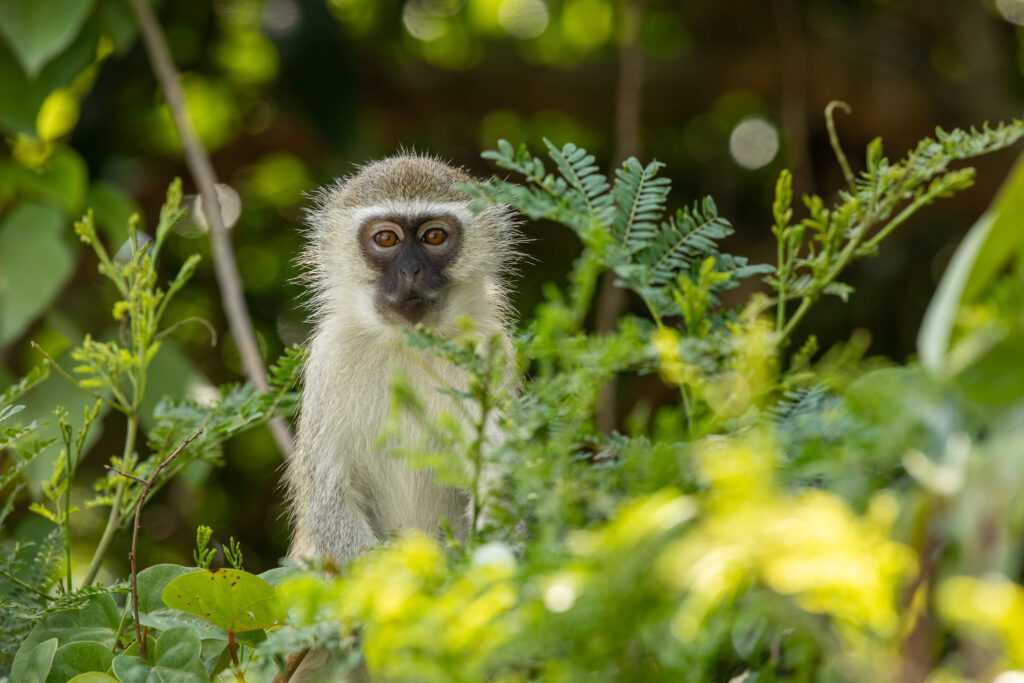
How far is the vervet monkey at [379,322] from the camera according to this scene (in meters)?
3.75

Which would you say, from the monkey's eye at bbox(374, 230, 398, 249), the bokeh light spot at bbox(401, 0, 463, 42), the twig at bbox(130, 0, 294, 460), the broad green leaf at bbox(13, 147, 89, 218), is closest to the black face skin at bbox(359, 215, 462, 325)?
the monkey's eye at bbox(374, 230, 398, 249)

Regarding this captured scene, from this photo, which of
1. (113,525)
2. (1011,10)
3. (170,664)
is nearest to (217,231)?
(113,525)

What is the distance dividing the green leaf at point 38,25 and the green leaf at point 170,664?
2794 mm

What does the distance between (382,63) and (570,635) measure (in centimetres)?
640

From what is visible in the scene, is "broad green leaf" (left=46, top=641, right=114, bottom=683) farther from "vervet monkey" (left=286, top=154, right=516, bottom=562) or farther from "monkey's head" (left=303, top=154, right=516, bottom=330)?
"monkey's head" (left=303, top=154, right=516, bottom=330)

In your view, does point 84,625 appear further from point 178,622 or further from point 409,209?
point 409,209

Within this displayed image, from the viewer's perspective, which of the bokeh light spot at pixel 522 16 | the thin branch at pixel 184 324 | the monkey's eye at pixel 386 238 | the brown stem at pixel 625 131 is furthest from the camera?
the bokeh light spot at pixel 522 16

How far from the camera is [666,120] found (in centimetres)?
760

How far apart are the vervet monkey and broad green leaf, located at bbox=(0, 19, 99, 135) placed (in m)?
1.11

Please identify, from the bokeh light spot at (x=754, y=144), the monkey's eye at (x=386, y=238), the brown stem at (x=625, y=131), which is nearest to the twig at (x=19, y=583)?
the monkey's eye at (x=386, y=238)

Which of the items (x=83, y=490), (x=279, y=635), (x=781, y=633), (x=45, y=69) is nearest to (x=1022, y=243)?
(x=781, y=633)

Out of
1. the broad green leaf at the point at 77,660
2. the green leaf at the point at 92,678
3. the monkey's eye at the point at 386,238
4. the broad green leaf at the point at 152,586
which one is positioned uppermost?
the monkey's eye at the point at 386,238

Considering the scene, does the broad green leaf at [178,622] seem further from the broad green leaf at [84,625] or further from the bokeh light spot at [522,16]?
the bokeh light spot at [522,16]

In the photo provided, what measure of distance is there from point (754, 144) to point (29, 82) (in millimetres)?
4414
